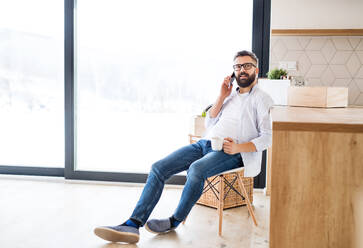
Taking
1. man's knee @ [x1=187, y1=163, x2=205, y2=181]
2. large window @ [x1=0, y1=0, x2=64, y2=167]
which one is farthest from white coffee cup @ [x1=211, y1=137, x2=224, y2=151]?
large window @ [x1=0, y1=0, x2=64, y2=167]

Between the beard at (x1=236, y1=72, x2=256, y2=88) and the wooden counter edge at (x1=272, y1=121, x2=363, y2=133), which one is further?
the beard at (x1=236, y1=72, x2=256, y2=88)

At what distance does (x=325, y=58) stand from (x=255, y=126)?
3.50ft

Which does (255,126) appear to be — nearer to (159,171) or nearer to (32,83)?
(159,171)

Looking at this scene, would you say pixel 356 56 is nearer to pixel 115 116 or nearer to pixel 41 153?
pixel 115 116

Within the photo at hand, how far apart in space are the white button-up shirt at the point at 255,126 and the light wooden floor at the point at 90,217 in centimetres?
44

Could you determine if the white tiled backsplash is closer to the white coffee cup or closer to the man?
the man

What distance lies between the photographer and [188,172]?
2.22 meters

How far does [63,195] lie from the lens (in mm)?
3080

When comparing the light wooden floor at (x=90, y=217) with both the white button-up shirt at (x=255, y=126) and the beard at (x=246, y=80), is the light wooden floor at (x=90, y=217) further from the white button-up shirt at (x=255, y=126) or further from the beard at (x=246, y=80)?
the beard at (x=246, y=80)

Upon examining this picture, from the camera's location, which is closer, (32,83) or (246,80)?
(246,80)

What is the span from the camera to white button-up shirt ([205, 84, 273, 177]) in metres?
2.26

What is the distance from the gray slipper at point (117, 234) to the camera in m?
2.11

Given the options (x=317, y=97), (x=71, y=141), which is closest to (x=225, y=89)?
(x=317, y=97)

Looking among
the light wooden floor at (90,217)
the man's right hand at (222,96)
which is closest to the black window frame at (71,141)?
the light wooden floor at (90,217)
